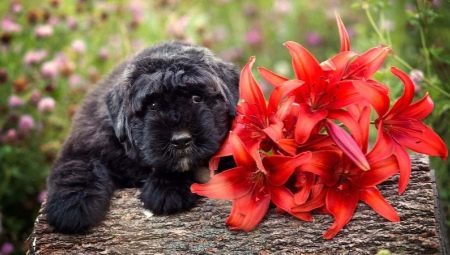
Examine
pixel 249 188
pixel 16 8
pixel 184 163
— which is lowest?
pixel 249 188

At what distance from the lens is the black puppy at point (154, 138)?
3754 mm

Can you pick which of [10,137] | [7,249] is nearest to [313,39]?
[10,137]

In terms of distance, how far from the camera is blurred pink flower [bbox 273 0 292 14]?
877 cm

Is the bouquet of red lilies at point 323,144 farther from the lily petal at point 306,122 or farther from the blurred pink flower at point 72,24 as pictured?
the blurred pink flower at point 72,24

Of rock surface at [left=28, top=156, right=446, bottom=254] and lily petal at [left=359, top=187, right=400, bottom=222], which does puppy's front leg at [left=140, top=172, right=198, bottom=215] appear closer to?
rock surface at [left=28, top=156, right=446, bottom=254]

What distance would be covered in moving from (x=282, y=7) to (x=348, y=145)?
18.3 ft

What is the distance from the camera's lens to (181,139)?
3.68 m

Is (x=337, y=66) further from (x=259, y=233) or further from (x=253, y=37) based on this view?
(x=253, y=37)

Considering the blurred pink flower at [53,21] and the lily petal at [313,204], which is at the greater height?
the blurred pink flower at [53,21]

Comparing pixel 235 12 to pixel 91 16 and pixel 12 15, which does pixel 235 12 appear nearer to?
pixel 91 16

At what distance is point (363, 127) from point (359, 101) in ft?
0.45

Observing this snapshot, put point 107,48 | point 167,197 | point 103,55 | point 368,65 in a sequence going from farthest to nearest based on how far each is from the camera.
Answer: point 107,48
point 103,55
point 167,197
point 368,65

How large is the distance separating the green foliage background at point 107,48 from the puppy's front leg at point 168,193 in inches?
61.9

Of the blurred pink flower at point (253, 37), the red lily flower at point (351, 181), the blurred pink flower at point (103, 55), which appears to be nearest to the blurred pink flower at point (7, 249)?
the blurred pink flower at point (103, 55)
